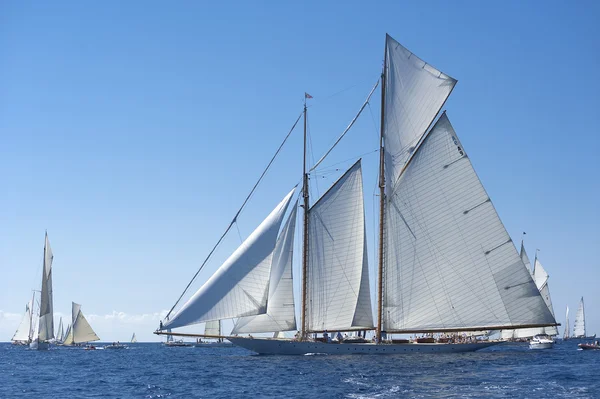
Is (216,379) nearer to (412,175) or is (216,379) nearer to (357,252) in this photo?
(357,252)

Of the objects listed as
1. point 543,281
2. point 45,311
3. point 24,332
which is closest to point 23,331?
point 24,332

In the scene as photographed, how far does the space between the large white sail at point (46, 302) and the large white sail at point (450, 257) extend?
72251 millimetres

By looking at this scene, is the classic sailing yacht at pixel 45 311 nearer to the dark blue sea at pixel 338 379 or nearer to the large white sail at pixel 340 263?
the dark blue sea at pixel 338 379

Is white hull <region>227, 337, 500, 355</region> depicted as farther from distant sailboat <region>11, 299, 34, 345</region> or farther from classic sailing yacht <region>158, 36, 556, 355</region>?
distant sailboat <region>11, 299, 34, 345</region>

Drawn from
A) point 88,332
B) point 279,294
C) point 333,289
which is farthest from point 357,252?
point 88,332

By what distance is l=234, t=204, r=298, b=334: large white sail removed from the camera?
6556 centimetres

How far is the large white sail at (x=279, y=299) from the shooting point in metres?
65.6

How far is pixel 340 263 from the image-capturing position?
67688mm

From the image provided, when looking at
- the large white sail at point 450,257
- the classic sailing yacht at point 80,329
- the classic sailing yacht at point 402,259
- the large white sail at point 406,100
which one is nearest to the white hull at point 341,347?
the classic sailing yacht at point 402,259

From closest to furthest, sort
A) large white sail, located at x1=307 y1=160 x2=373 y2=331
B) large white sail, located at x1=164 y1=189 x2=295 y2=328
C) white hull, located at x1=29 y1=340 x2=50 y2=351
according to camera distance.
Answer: large white sail, located at x1=164 y1=189 x2=295 y2=328
large white sail, located at x1=307 y1=160 x2=373 y2=331
white hull, located at x1=29 y1=340 x2=50 y2=351

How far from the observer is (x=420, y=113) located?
2675 inches

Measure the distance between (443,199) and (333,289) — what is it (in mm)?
13089

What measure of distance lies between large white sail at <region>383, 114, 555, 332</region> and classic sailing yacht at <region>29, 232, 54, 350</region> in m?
72.3

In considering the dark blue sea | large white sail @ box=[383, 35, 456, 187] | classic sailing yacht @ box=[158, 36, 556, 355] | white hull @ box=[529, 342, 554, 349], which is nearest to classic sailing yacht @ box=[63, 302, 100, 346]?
the dark blue sea
